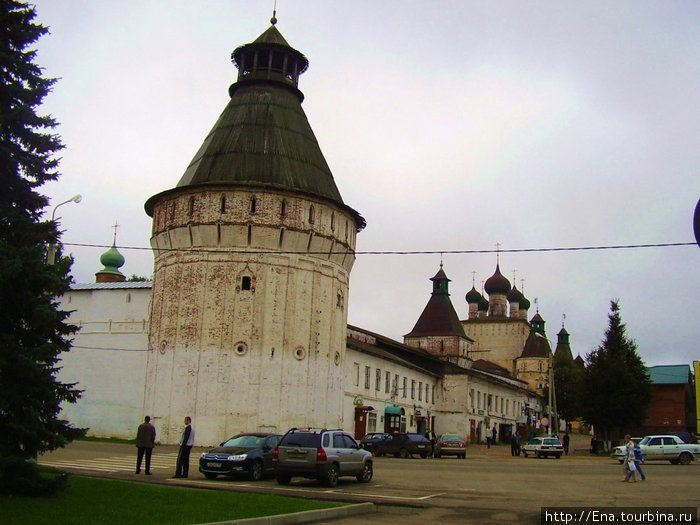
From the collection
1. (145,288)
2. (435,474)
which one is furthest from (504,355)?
(435,474)

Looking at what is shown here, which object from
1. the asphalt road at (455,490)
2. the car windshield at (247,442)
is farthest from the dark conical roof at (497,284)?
the car windshield at (247,442)

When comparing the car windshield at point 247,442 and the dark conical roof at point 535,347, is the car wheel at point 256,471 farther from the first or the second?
the dark conical roof at point 535,347

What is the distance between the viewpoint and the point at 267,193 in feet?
134

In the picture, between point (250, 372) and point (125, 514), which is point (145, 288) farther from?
point (125, 514)

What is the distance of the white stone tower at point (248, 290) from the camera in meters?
39.2

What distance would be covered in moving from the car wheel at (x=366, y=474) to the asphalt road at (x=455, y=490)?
0.27 metres

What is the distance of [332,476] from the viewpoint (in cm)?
1938

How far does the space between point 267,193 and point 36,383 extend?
92.3 ft

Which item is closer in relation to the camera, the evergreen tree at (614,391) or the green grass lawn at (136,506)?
the green grass lawn at (136,506)

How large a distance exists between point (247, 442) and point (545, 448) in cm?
2809

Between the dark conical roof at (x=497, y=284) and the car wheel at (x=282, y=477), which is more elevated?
the dark conical roof at (x=497, y=284)

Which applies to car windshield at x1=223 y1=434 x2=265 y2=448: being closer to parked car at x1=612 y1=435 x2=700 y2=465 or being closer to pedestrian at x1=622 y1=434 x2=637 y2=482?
pedestrian at x1=622 y1=434 x2=637 y2=482

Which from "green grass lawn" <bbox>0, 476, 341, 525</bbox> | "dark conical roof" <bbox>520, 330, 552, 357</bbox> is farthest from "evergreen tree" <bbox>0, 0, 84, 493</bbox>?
"dark conical roof" <bbox>520, 330, 552, 357</bbox>

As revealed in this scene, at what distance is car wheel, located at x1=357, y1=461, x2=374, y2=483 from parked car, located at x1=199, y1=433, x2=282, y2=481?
2438 mm
